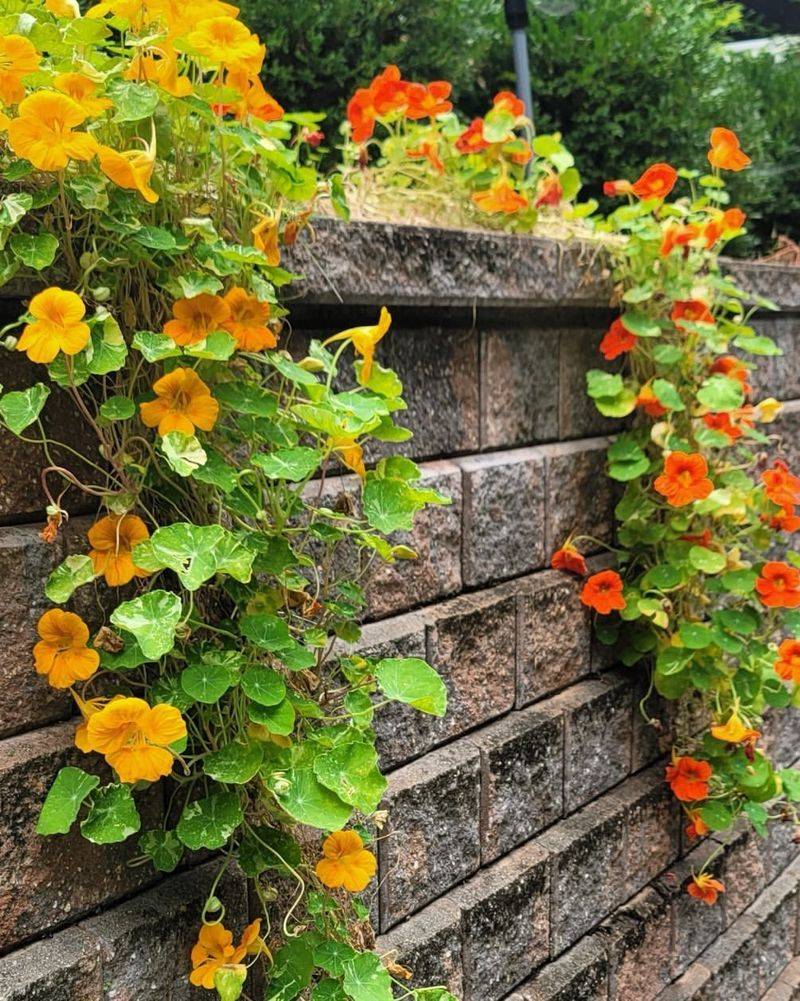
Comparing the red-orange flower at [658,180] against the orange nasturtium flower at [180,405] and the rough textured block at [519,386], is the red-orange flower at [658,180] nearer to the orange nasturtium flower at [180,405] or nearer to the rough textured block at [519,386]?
the rough textured block at [519,386]

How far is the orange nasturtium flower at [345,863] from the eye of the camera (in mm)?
1312

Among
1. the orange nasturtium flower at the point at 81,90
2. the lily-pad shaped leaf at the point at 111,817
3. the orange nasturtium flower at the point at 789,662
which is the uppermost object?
the orange nasturtium flower at the point at 81,90

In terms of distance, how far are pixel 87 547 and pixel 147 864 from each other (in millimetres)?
469

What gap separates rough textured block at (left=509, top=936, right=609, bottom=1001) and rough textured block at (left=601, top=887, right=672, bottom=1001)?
5 cm

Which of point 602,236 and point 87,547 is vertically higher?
point 602,236

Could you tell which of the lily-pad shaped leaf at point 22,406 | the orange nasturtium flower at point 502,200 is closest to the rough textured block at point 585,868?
the orange nasturtium flower at point 502,200

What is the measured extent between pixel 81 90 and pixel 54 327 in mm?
273

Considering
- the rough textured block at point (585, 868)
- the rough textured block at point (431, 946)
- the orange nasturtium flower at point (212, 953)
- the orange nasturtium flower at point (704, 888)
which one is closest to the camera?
the orange nasturtium flower at point (212, 953)

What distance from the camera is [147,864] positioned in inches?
52.4

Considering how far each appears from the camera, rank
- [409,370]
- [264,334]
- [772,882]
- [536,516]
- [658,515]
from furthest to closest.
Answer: [772,882] < [658,515] < [536,516] < [409,370] < [264,334]

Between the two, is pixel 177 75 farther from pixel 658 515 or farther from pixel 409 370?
pixel 658 515

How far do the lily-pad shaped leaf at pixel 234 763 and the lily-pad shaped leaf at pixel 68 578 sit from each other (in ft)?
0.93

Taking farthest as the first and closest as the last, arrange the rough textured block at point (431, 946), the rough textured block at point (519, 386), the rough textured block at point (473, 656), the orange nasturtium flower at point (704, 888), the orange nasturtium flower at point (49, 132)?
the orange nasturtium flower at point (704, 888) < the rough textured block at point (519, 386) < the rough textured block at point (473, 656) < the rough textured block at point (431, 946) < the orange nasturtium flower at point (49, 132)

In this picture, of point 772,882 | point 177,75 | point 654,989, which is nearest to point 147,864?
point 177,75
